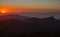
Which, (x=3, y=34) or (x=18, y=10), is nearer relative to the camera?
(x=3, y=34)

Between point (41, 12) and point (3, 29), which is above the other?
point (41, 12)

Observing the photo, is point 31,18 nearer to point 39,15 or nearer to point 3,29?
point 39,15

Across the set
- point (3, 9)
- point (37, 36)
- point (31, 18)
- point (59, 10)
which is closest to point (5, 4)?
point (3, 9)

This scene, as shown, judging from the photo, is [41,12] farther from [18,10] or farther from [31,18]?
[18,10]

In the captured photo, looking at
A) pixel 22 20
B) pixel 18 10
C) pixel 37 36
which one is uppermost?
pixel 18 10
